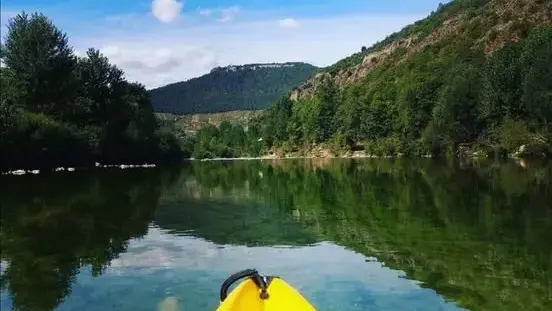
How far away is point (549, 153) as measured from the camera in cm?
6781

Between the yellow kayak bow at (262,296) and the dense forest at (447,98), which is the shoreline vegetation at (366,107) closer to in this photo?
the dense forest at (447,98)

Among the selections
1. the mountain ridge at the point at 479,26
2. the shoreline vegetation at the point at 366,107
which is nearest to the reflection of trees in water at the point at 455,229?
the shoreline vegetation at the point at 366,107

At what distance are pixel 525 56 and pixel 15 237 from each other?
228 ft

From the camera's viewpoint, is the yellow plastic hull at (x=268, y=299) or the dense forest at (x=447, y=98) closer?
the yellow plastic hull at (x=268, y=299)

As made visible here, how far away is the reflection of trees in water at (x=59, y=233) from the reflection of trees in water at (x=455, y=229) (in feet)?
23.7

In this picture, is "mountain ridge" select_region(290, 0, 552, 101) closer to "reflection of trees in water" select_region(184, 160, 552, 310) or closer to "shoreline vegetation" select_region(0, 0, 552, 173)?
"shoreline vegetation" select_region(0, 0, 552, 173)

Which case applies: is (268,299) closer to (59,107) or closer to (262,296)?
(262,296)

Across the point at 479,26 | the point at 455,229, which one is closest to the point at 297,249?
the point at 455,229

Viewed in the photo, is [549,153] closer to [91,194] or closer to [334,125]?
[91,194]

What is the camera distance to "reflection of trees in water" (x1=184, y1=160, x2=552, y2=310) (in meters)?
13.0

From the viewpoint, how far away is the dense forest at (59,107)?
64.8 m

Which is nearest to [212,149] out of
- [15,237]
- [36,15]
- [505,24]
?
[505,24]

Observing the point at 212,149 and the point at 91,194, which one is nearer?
the point at 91,194

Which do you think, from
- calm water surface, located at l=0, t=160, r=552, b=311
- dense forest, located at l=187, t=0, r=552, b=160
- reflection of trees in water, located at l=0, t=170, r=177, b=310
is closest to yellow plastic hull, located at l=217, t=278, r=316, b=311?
calm water surface, located at l=0, t=160, r=552, b=311
